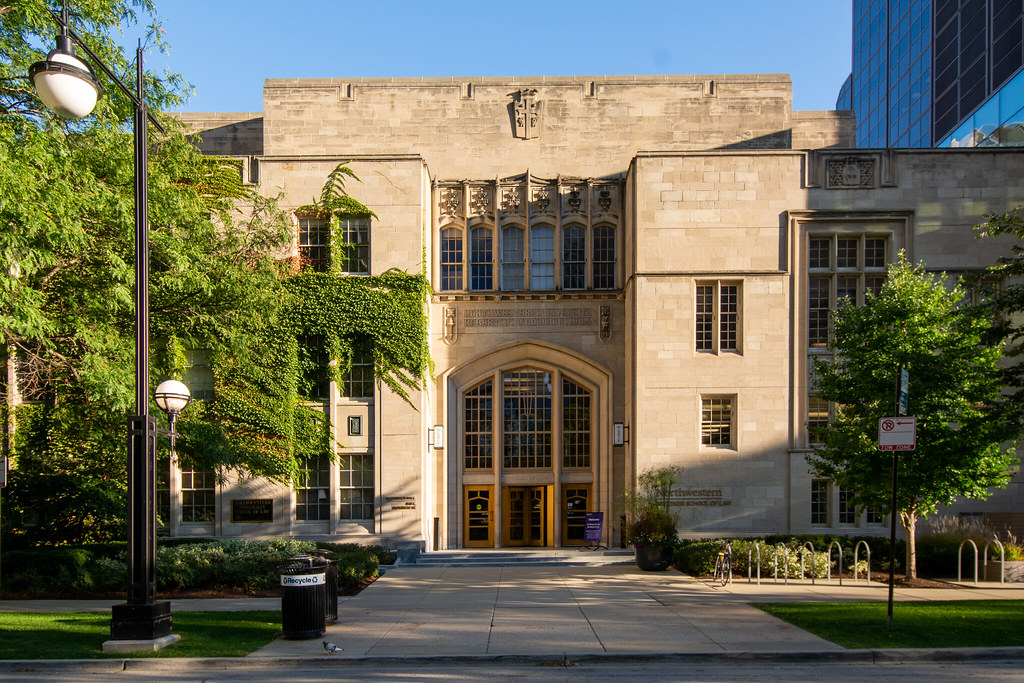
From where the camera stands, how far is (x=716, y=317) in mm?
24000

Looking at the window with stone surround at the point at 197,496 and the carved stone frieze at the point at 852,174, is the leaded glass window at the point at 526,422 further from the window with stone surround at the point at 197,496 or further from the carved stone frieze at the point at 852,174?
the carved stone frieze at the point at 852,174

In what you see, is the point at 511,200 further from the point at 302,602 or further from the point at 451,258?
the point at 302,602

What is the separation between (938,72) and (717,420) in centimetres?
3252

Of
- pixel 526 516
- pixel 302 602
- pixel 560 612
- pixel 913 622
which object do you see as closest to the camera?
pixel 302 602

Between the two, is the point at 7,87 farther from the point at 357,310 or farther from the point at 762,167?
the point at 762,167

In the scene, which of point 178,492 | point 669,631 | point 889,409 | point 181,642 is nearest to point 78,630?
point 181,642

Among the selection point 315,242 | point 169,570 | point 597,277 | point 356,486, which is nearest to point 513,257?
point 597,277

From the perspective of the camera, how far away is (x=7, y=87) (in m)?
14.8

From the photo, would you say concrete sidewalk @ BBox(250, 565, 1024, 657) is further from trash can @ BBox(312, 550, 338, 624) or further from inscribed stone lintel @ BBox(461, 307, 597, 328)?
inscribed stone lintel @ BBox(461, 307, 597, 328)

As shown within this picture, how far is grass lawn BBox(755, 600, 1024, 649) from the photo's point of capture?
11.6 metres

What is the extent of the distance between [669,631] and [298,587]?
18.8 feet

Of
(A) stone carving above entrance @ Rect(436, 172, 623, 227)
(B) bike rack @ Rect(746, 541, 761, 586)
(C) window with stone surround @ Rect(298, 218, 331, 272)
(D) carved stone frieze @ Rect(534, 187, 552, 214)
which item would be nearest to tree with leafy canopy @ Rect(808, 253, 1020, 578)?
(B) bike rack @ Rect(746, 541, 761, 586)

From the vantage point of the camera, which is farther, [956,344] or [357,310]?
[357,310]

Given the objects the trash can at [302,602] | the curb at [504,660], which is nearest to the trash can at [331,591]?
the trash can at [302,602]
